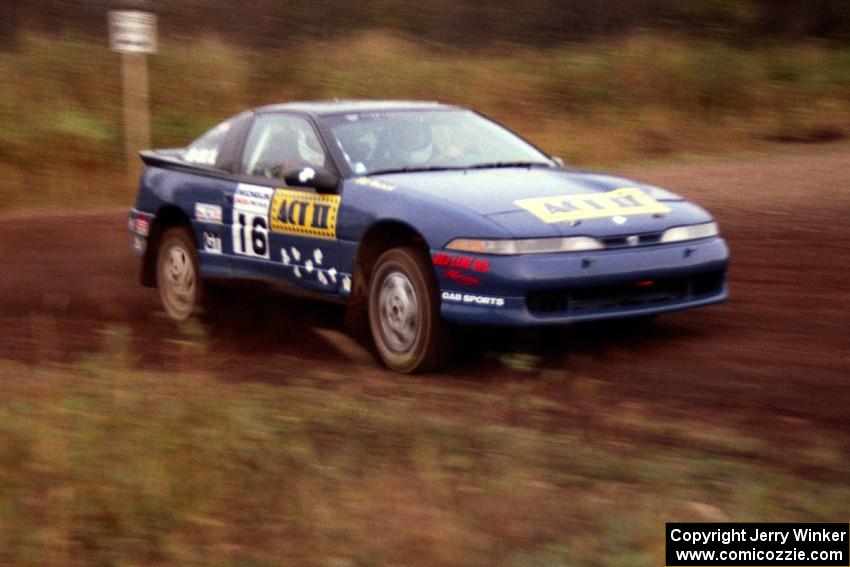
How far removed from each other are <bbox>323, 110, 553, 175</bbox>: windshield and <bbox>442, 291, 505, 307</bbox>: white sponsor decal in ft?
3.69

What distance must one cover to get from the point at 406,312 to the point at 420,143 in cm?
133

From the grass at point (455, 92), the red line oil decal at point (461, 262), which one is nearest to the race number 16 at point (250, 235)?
the red line oil decal at point (461, 262)

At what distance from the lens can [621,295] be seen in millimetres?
6809

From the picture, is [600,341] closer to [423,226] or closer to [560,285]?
[560,285]

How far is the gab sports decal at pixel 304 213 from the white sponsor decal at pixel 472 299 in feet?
3.25

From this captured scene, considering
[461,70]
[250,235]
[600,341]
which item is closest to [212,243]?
[250,235]

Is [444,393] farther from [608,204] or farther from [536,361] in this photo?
[608,204]

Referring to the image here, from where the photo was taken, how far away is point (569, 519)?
14.2 feet

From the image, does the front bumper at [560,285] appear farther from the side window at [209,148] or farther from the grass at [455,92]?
the grass at [455,92]

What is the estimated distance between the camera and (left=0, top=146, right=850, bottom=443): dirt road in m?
6.15

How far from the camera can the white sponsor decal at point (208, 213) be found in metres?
8.35

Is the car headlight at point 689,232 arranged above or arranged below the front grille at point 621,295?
above

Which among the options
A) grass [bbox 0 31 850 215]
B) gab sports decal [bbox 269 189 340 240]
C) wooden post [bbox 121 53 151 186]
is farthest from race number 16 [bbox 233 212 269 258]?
wooden post [bbox 121 53 151 186]

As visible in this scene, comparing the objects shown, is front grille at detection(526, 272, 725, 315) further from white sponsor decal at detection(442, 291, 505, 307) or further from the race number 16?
the race number 16
